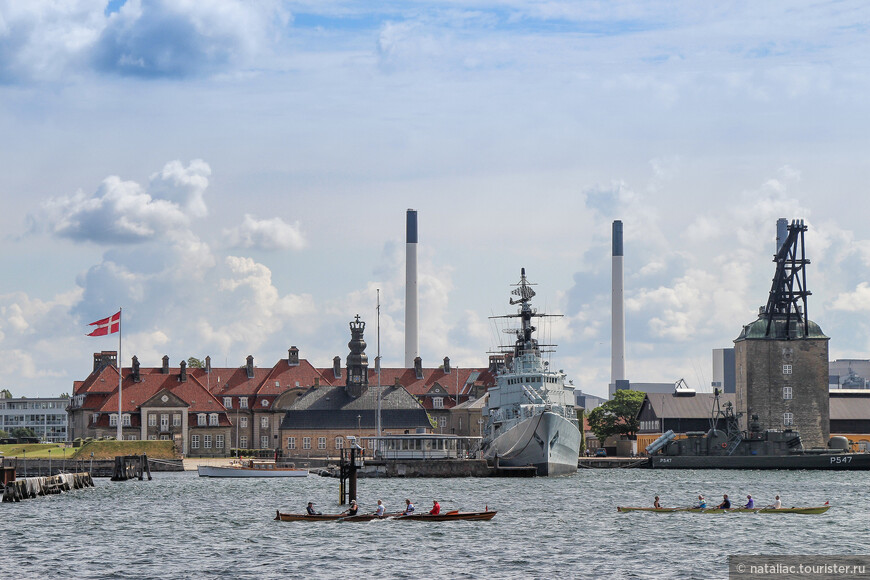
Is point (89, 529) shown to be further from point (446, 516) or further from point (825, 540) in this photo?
point (825, 540)

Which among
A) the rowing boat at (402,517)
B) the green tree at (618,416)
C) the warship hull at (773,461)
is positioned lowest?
the warship hull at (773,461)

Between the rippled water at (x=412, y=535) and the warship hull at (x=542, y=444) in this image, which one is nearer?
the rippled water at (x=412, y=535)

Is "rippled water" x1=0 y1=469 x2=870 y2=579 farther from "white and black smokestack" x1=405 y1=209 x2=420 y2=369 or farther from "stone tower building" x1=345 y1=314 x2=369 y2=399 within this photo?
"white and black smokestack" x1=405 y1=209 x2=420 y2=369

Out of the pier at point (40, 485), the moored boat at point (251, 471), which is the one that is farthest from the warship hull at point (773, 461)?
the pier at point (40, 485)

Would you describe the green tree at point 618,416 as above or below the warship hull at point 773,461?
above

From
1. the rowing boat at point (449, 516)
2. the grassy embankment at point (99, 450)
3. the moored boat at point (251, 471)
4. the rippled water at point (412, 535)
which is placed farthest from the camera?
the grassy embankment at point (99, 450)

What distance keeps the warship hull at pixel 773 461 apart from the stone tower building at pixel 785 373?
9.49 meters

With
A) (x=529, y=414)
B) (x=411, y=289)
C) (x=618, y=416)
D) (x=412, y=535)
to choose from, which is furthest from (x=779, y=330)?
(x=412, y=535)

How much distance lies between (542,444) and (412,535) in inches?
2086

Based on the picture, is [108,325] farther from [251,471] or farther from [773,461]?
[773,461]

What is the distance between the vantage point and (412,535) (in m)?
64.7

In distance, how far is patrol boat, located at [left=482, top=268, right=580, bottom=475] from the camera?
117 m

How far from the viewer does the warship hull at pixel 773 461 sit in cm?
13938

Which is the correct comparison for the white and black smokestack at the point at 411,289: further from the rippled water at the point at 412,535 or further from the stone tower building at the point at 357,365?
A: the rippled water at the point at 412,535
